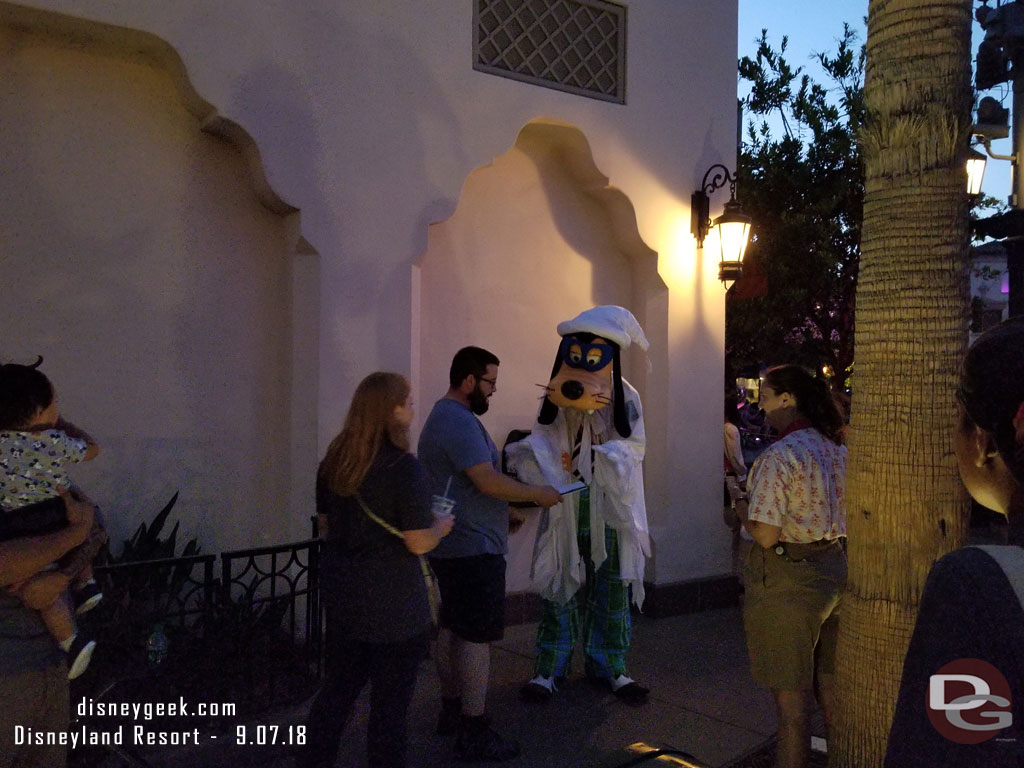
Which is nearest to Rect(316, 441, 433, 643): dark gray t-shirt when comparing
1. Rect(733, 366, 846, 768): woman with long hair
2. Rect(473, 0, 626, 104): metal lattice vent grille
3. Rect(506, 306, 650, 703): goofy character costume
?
Rect(733, 366, 846, 768): woman with long hair

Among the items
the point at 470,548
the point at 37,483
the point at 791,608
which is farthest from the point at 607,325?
the point at 37,483

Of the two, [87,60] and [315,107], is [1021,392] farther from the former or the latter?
[87,60]

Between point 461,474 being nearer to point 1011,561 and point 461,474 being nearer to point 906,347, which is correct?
point 906,347

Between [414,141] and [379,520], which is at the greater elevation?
[414,141]

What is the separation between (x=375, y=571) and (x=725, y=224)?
4508mm

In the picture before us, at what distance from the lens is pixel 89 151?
470 cm

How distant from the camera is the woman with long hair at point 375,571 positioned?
2.97m

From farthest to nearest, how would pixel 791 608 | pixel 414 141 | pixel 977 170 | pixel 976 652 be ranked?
pixel 977 170, pixel 414 141, pixel 791 608, pixel 976 652

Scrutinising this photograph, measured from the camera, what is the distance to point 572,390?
4.50 metres

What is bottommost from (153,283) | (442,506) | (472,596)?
(472,596)

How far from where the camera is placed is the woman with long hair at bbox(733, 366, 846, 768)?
3197mm

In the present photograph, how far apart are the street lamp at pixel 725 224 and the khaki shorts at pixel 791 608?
3.63 meters

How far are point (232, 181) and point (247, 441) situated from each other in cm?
162
